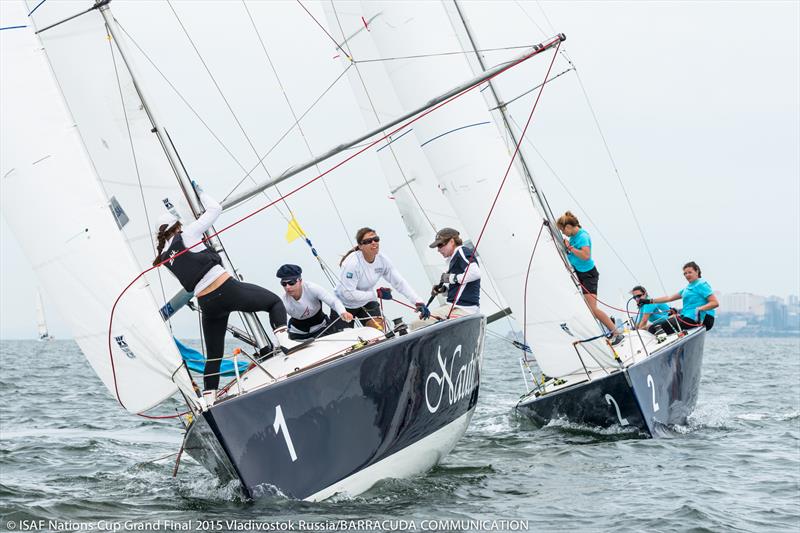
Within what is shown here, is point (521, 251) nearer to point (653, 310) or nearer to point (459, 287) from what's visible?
point (459, 287)

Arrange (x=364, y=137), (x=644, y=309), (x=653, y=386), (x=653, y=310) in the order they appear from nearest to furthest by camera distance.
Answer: (x=364, y=137), (x=653, y=386), (x=653, y=310), (x=644, y=309)

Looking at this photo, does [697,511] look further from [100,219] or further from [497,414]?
[497,414]

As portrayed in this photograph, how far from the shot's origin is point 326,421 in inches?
218

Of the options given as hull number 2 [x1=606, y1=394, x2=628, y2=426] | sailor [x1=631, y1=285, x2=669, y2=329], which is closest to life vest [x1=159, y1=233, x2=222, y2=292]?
hull number 2 [x1=606, y1=394, x2=628, y2=426]

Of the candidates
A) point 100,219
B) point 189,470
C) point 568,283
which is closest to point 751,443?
point 568,283

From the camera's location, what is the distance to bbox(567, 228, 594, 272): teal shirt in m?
9.50

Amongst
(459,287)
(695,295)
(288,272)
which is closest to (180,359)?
(288,272)

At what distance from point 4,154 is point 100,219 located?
0.64 m

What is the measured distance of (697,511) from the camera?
584cm

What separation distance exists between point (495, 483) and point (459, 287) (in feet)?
5.37

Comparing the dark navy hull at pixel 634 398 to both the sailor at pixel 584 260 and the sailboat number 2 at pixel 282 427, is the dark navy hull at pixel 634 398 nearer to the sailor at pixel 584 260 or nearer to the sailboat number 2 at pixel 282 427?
the sailor at pixel 584 260

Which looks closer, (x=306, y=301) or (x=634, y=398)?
(x=306, y=301)

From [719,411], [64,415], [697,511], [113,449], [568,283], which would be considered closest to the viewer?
[697,511]

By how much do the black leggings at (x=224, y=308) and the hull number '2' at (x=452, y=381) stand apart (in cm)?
105
